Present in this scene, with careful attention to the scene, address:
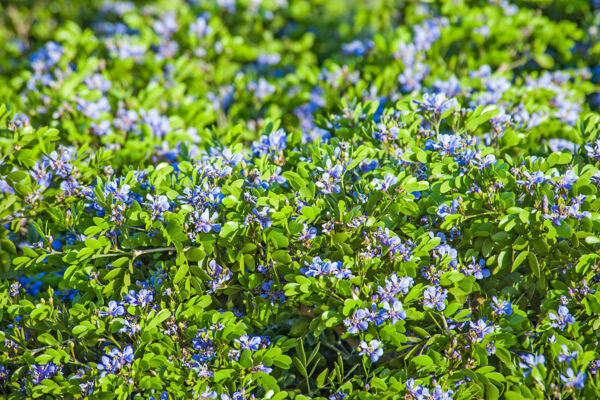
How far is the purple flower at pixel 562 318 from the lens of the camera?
277 centimetres

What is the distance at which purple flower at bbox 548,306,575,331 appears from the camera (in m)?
2.77

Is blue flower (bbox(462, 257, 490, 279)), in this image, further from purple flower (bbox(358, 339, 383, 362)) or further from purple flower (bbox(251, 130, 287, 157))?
purple flower (bbox(251, 130, 287, 157))

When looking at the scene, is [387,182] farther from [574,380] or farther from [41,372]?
[41,372]

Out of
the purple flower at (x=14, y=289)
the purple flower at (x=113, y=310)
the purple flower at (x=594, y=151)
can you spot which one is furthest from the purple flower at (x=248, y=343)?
the purple flower at (x=594, y=151)

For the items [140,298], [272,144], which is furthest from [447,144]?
[140,298]

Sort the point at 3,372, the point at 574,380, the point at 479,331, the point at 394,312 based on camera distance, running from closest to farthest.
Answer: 1. the point at 574,380
2. the point at 394,312
3. the point at 479,331
4. the point at 3,372

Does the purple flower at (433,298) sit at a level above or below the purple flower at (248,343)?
above

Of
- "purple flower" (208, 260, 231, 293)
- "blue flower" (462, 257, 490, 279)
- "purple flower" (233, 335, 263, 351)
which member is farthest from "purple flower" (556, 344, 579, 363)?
"purple flower" (208, 260, 231, 293)

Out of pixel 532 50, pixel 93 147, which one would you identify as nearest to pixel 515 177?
pixel 532 50

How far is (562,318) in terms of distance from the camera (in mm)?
2791

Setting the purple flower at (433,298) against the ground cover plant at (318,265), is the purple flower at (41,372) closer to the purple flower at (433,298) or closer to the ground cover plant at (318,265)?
the ground cover plant at (318,265)

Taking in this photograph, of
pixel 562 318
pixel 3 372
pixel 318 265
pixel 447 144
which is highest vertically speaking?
pixel 447 144

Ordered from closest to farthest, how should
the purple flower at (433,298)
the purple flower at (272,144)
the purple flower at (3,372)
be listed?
the purple flower at (433,298) → the purple flower at (3,372) → the purple flower at (272,144)

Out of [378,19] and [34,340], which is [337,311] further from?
[378,19]
